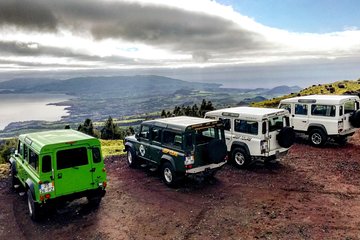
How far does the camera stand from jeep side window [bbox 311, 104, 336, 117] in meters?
17.7

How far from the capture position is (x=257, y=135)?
564 inches

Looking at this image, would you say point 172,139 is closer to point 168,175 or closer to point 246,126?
point 168,175

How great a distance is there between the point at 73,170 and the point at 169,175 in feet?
14.0

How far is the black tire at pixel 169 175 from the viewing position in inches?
502

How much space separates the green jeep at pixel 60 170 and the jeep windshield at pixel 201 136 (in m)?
3.46

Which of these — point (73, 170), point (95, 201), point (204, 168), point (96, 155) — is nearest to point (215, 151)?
point (204, 168)

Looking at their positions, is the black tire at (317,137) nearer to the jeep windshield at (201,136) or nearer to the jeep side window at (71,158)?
the jeep windshield at (201,136)

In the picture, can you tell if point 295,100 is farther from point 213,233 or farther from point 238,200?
point 213,233

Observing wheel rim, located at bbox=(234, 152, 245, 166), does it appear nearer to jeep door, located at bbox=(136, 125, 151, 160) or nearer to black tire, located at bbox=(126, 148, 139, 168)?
jeep door, located at bbox=(136, 125, 151, 160)

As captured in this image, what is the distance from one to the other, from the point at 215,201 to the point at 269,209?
1997 mm

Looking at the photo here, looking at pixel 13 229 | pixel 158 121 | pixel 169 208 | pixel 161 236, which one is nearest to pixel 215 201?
pixel 169 208

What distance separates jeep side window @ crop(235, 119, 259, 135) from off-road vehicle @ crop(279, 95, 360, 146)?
19.4 feet

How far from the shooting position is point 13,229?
33.5ft

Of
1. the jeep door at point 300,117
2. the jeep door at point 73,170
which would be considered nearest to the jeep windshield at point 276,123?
the jeep door at point 300,117
